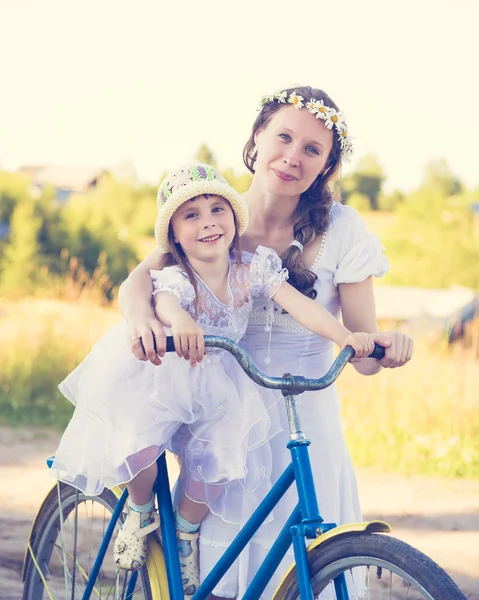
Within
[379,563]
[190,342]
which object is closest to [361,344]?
[190,342]

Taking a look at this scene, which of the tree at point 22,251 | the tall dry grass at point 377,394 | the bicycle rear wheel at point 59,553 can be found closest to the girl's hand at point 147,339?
the bicycle rear wheel at point 59,553

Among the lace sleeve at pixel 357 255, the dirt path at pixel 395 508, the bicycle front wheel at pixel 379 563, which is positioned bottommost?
the dirt path at pixel 395 508

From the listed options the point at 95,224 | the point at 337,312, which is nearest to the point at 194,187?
the point at 337,312

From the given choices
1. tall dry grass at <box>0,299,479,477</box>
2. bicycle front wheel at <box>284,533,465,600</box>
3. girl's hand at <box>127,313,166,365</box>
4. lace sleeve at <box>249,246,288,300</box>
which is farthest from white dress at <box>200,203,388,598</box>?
tall dry grass at <box>0,299,479,477</box>

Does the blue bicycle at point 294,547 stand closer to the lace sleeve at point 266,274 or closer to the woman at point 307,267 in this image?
the woman at point 307,267

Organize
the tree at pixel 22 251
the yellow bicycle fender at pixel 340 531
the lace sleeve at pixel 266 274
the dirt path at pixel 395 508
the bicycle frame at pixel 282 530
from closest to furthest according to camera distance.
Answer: the yellow bicycle fender at pixel 340 531 < the bicycle frame at pixel 282 530 < the lace sleeve at pixel 266 274 < the dirt path at pixel 395 508 < the tree at pixel 22 251

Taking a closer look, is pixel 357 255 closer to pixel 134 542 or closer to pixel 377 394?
pixel 134 542

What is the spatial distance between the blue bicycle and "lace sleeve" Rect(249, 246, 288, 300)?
14.3 inches

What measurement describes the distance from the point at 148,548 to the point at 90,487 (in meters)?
0.21

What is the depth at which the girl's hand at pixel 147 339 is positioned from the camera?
197cm

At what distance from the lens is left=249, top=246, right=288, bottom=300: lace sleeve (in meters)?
2.30

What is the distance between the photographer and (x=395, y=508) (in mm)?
4875

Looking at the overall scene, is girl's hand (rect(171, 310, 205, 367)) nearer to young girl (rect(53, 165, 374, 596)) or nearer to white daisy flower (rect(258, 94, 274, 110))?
young girl (rect(53, 165, 374, 596))

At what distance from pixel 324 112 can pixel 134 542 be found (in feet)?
3.94
